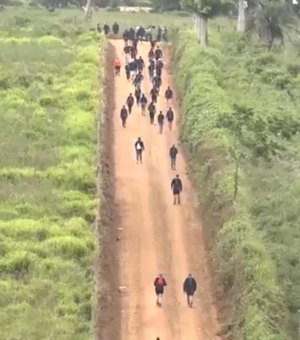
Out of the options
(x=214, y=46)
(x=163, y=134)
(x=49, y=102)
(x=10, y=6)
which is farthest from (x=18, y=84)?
(x=10, y=6)

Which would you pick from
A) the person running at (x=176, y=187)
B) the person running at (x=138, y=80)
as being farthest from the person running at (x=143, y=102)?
the person running at (x=176, y=187)

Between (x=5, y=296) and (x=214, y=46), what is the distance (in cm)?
4072

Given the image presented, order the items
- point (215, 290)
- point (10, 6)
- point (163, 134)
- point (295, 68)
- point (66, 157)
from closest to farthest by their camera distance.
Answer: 1. point (215, 290)
2. point (66, 157)
3. point (163, 134)
4. point (295, 68)
5. point (10, 6)

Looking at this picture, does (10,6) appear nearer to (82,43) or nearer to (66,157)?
(82,43)

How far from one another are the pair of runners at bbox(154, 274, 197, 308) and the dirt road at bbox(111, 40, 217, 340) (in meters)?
0.18

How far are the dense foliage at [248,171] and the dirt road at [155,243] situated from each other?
0.72 m

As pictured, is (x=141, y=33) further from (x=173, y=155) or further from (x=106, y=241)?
(x=106, y=241)

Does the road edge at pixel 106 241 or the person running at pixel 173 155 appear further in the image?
the person running at pixel 173 155

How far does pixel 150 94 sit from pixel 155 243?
1847 cm

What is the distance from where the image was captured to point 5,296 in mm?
28609

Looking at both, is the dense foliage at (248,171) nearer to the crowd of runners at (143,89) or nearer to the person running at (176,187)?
the person running at (176,187)

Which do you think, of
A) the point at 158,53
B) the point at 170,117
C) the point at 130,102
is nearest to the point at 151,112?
the point at 170,117

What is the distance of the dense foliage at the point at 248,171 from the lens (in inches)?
1177

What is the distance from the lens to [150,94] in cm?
5275
